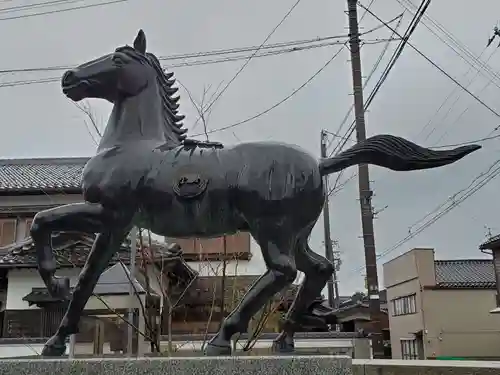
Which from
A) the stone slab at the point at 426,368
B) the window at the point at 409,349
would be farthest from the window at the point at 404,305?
the stone slab at the point at 426,368

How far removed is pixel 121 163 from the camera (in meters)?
2.99

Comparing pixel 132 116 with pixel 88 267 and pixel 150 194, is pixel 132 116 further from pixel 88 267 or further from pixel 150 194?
pixel 88 267

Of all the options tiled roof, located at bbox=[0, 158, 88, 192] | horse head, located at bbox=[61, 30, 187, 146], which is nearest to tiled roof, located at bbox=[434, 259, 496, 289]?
tiled roof, located at bbox=[0, 158, 88, 192]

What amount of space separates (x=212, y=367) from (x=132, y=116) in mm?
1598

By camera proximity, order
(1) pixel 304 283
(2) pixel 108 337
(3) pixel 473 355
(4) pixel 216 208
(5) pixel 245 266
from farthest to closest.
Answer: (3) pixel 473 355
(5) pixel 245 266
(2) pixel 108 337
(1) pixel 304 283
(4) pixel 216 208

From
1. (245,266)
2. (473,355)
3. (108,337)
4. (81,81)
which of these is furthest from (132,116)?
(473,355)

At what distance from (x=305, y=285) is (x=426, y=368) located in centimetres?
82

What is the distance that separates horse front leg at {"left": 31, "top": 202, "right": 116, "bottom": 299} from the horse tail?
1280mm

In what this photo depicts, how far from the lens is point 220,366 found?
7.98 ft

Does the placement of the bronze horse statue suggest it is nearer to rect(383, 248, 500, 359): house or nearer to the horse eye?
the horse eye

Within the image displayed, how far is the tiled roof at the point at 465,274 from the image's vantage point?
26.3 metres

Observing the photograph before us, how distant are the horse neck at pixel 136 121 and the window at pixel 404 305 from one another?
26290 millimetres

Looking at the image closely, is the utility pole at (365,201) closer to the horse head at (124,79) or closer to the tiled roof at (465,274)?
the horse head at (124,79)

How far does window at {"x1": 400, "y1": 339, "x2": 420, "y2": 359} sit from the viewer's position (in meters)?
27.2
